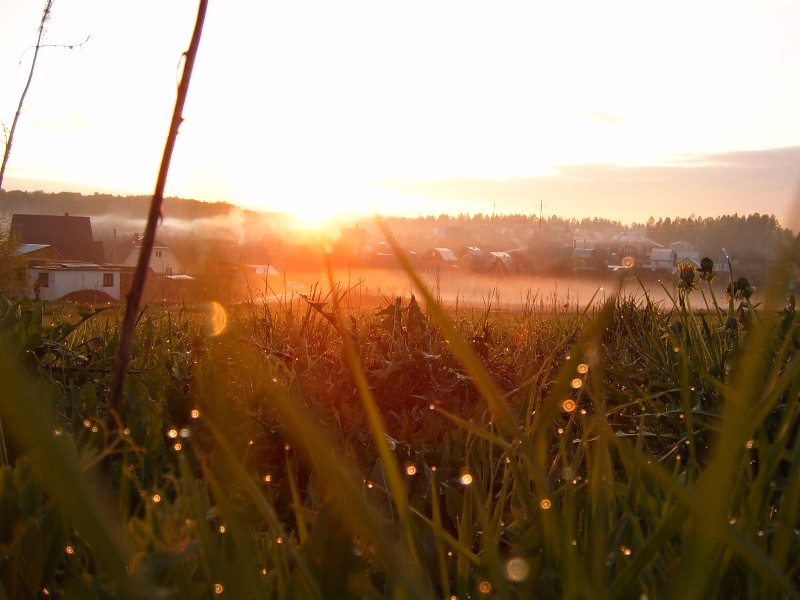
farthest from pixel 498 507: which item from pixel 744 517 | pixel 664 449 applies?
pixel 664 449

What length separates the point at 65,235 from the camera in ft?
200

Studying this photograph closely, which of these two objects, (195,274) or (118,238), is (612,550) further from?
(118,238)

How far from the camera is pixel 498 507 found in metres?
1.36

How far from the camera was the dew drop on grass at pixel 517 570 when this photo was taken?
3.62 ft

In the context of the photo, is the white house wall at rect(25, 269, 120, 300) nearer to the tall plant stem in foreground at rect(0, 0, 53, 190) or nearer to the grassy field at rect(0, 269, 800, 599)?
the tall plant stem in foreground at rect(0, 0, 53, 190)

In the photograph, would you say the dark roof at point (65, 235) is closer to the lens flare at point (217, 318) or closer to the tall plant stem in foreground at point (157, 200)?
the lens flare at point (217, 318)

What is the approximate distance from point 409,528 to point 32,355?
1.98m

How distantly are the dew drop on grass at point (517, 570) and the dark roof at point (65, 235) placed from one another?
6288 centimetres

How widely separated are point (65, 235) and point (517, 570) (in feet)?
219

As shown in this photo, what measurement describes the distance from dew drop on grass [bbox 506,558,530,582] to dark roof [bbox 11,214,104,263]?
62.9m

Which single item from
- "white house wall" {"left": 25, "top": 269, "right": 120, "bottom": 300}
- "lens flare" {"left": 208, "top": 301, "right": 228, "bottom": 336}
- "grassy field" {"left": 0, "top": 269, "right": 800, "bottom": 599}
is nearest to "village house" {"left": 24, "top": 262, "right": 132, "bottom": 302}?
"white house wall" {"left": 25, "top": 269, "right": 120, "bottom": 300}

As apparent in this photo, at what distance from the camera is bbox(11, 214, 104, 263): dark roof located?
193 ft

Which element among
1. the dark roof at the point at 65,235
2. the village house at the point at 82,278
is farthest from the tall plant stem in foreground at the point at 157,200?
the dark roof at the point at 65,235

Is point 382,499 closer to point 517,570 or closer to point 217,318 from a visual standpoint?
point 517,570
